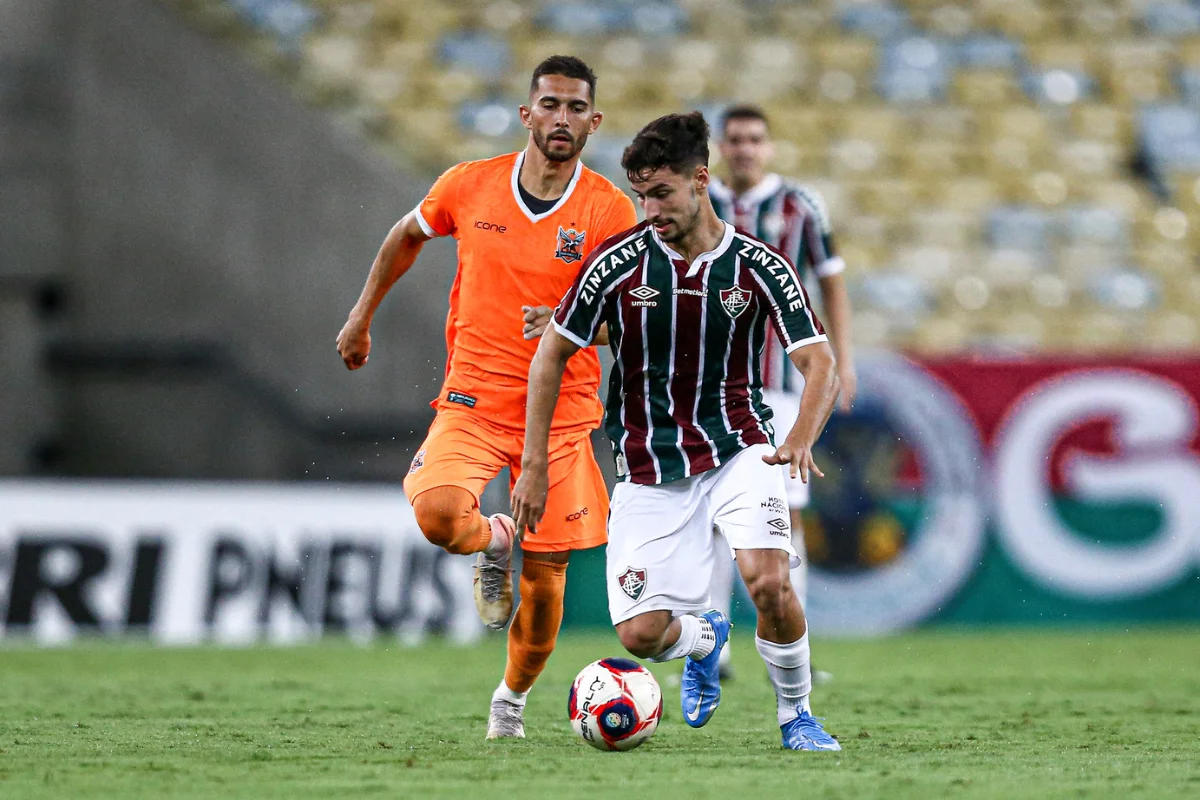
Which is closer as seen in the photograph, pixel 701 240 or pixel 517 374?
pixel 701 240

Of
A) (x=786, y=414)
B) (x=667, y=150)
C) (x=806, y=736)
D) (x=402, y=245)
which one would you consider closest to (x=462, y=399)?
(x=402, y=245)

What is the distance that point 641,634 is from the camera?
5785 mm

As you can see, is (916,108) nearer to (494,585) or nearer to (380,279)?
(380,279)

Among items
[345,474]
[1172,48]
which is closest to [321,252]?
[345,474]

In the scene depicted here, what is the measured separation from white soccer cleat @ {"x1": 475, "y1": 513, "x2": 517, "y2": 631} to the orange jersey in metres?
0.44

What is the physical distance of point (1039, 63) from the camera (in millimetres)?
15812

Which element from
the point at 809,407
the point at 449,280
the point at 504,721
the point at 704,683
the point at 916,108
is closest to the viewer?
the point at 809,407

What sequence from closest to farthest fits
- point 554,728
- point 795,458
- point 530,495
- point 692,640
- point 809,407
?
point 795,458, point 809,407, point 530,495, point 692,640, point 554,728

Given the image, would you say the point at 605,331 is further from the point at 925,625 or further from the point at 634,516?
the point at 925,625

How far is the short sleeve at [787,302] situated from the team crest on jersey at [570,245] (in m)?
0.72

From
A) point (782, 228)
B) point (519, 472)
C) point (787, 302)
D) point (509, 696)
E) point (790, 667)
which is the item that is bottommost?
point (509, 696)

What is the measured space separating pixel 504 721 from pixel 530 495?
996 millimetres

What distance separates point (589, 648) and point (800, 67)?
22.5 ft

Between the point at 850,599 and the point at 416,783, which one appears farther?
the point at 850,599
